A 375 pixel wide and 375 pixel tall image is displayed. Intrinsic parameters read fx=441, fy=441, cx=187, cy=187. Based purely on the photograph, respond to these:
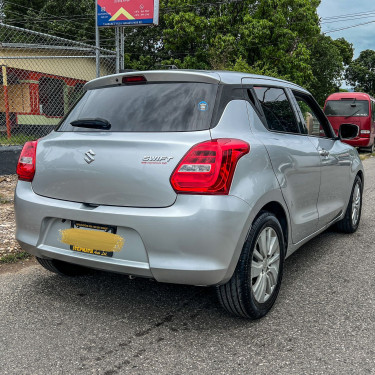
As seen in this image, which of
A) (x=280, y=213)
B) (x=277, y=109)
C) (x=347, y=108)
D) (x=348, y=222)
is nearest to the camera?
(x=280, y=213)

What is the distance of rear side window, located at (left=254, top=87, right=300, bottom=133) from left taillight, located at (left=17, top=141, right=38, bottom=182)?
1666 mm

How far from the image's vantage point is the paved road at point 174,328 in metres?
2.43

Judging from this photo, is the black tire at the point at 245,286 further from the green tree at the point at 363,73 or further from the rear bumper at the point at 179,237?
the green tree at the point at 363,73

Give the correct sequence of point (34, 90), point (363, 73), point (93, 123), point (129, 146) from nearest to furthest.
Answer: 1. point (129, 146)
2. point (93, 123)
3. point (34, 90)
4. point (363, 73)

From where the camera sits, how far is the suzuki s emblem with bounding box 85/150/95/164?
2758 mm

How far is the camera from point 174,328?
9.32ft

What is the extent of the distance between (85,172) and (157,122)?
1.81 feet

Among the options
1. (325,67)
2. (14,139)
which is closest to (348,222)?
(14,139)

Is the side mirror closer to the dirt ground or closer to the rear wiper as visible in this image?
the rear wiper

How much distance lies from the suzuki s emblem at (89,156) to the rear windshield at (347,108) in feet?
53.6

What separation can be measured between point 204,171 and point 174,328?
107 centimetres

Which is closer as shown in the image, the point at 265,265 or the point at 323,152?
the point at 265,265

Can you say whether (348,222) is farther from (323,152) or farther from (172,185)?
(172,185)

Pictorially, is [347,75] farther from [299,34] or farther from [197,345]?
[197,345]
